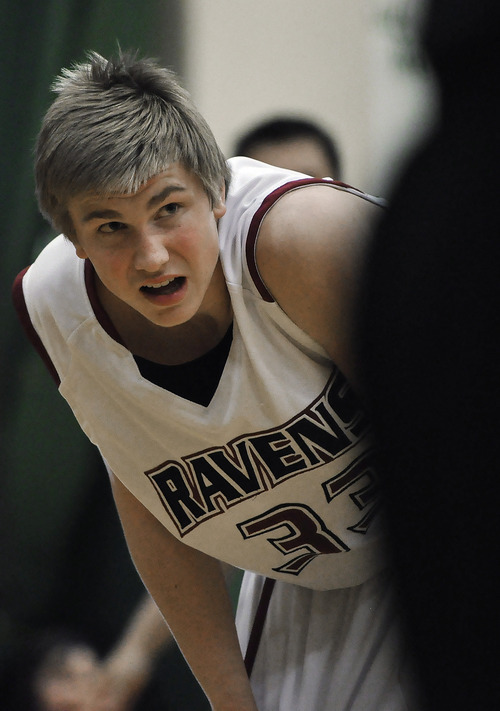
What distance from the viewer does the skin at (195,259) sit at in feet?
3.38

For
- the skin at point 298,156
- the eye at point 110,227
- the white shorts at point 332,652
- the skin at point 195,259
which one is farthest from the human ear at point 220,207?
the skin at point 298,156

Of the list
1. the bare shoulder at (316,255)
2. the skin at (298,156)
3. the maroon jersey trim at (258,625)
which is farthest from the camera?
the skin at (298,156)

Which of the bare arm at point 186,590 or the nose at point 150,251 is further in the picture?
the bare arm at point 186,590

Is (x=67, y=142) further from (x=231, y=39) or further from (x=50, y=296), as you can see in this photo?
(x=231, y=39)

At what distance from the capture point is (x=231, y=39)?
2422 mm

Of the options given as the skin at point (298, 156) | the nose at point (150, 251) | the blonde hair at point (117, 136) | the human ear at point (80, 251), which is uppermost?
the blonde hair at point (117, 136)

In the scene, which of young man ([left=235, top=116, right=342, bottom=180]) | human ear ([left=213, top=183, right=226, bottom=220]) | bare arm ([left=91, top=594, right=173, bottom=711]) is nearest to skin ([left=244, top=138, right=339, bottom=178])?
young man ([left=235, top=116, right=342, bottom=180])

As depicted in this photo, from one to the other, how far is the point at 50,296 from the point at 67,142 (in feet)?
0.79

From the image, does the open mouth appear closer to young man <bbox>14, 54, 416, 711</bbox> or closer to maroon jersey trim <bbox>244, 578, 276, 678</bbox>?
young man <bbox>14, 54, 416, 711</bbox>

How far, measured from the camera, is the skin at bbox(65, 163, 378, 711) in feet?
3.38

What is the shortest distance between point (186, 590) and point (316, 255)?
556 millimetres

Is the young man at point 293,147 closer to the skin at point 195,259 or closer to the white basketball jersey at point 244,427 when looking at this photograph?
the white basketball jersey at point 244,427

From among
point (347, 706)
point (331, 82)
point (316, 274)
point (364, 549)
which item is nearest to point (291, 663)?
point (347, 706)

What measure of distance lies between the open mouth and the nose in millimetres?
34
